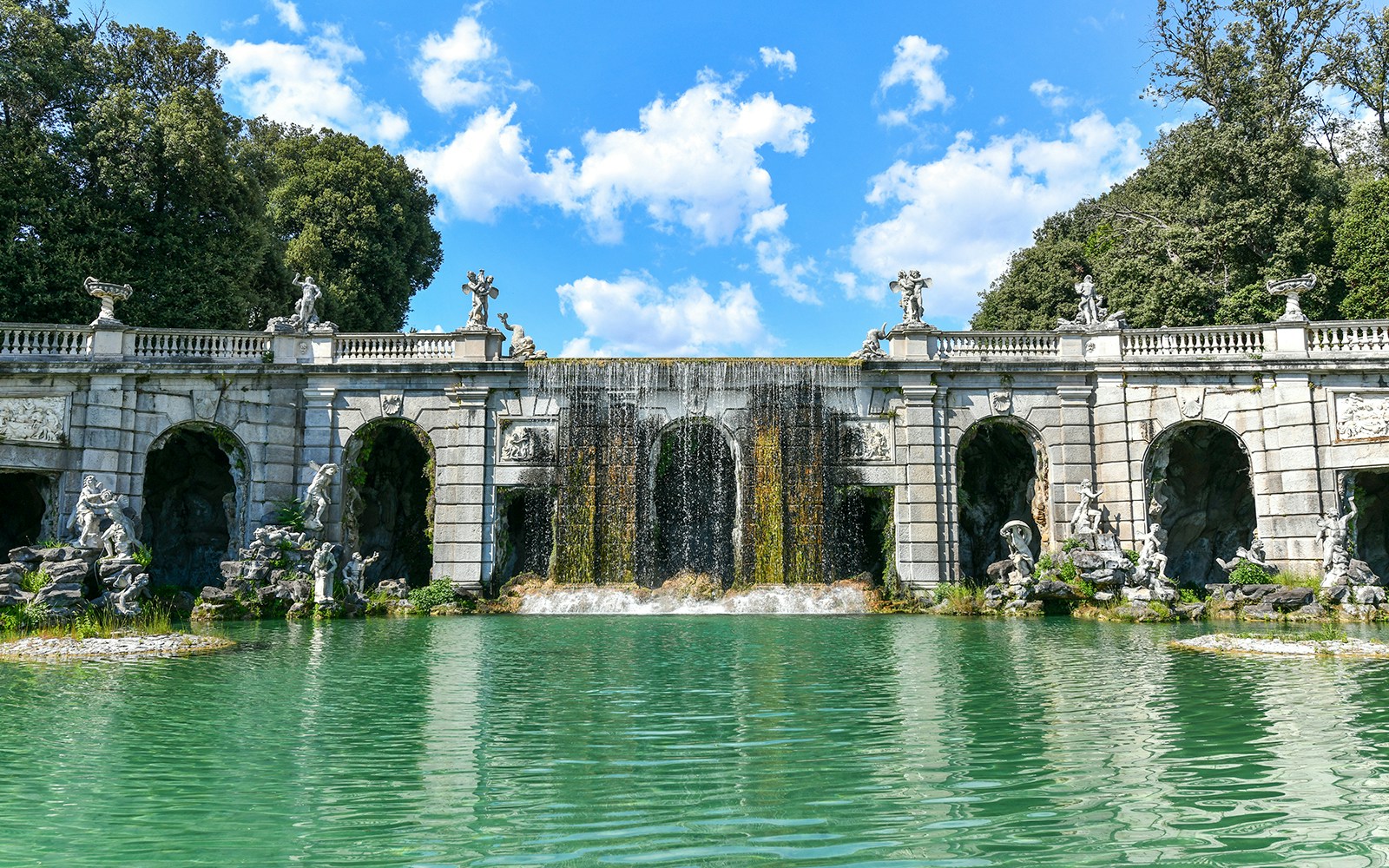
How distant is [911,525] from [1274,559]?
29.8ft

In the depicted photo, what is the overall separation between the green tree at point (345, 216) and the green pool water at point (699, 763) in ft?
89.6

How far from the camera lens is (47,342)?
25.3 m

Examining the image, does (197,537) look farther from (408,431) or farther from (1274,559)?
(1274,559)

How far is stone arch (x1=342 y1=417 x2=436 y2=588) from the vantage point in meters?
27.5

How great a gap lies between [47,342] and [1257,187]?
3648 centimetres

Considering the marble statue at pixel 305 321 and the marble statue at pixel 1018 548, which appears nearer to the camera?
the marble statue at pixel 1018 548

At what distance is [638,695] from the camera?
10.9m

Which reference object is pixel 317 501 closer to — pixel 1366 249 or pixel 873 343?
pixel 873 343

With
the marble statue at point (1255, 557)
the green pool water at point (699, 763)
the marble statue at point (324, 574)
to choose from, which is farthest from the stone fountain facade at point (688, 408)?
the green pool water at point (699, 763)

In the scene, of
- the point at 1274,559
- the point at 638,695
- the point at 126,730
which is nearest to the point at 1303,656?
the point at 638,695

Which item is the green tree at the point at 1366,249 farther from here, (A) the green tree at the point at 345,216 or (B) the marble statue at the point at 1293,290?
(A) the green tree at the point at 345,216

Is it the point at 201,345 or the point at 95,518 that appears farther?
the point at 201,345

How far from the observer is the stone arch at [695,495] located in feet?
90.2

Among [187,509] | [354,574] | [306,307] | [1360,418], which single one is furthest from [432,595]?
[1360,418]
